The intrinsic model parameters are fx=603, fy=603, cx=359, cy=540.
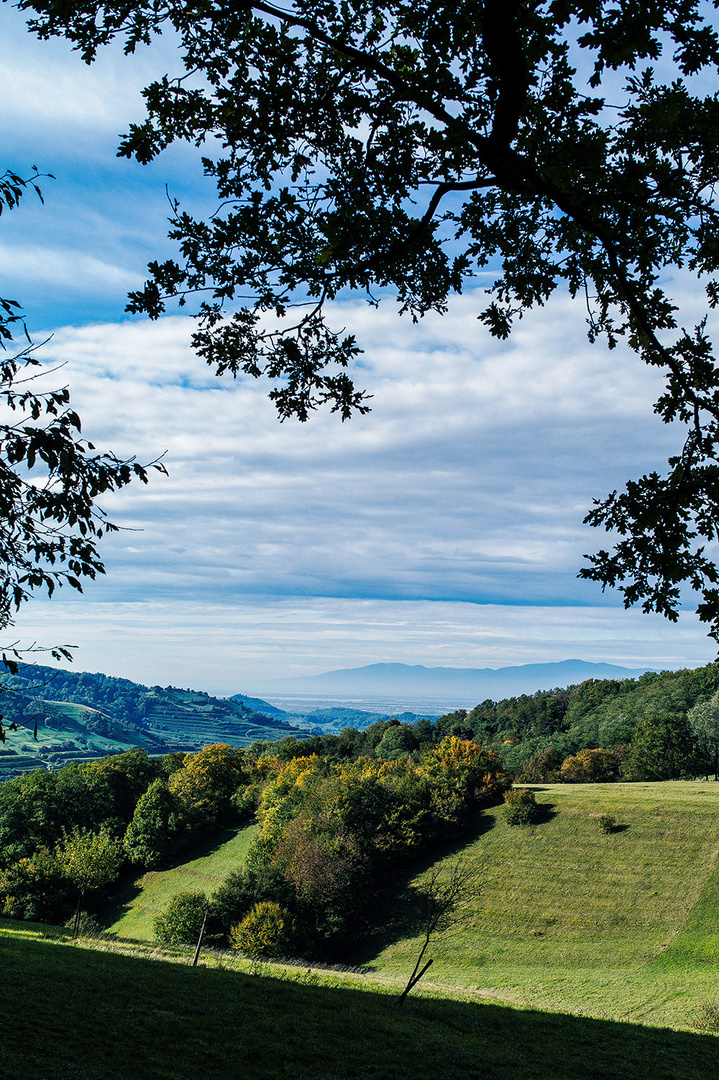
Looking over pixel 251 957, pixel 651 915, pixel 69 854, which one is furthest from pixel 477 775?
pixel 69 854

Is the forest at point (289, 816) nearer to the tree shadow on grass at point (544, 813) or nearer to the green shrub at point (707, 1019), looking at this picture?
the tree shadow on grass at point (544, 813)

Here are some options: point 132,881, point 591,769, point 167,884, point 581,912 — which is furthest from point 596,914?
point 132,881

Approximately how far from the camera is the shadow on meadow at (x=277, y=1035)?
9.36 meters

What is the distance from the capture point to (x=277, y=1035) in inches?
478

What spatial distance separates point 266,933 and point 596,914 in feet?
66.0

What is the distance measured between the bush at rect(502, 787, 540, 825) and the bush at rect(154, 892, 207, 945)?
24.9 metres

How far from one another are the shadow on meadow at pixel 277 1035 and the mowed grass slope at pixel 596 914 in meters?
8.35

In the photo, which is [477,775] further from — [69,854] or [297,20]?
[297,20]

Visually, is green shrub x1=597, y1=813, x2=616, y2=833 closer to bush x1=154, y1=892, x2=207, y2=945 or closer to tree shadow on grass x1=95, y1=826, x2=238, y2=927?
bush x1=154, y1=892, x2=207, y2=945

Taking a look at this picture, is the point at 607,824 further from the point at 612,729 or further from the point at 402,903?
the point at 612,729

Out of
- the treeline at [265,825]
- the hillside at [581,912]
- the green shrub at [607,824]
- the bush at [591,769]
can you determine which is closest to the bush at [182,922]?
the treeline at [265,825]

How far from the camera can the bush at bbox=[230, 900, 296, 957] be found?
119ft

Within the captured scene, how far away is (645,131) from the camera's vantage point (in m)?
6.77

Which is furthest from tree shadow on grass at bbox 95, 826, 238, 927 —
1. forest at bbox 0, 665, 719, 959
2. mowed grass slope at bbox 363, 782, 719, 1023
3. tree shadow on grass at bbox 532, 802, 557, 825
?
tree shadow on grass at bbox 532, 802, 557, 825
